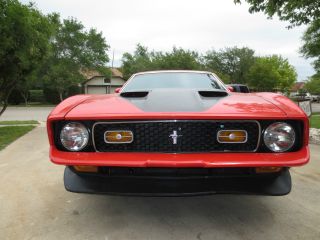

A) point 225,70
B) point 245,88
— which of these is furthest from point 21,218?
point 225,70

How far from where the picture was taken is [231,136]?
8.23ft

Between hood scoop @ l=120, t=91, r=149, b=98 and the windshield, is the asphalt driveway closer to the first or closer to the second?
hood scoop @ l=120, t=91, r=149, b=98

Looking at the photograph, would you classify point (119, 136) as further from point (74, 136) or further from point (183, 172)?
point (183, 172)

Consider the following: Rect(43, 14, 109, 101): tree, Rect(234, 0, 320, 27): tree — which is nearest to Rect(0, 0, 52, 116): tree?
Rect(234, 0, 320, 27): tree

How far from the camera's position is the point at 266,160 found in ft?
7.90

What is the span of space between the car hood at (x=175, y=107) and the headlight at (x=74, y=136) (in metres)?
→ 0.10

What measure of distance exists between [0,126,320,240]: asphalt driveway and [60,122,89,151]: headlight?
2.31 feet

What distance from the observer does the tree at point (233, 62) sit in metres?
54.5

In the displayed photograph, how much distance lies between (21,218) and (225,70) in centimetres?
5458

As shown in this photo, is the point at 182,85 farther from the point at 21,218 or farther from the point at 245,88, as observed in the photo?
the point at 21,218

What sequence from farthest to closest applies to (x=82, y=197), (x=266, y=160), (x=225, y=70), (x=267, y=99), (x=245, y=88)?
(x=225, y=70)
(x=245, y=88)
(x=82, y=197)
(x=267, y=99)
(x=266, y=160)

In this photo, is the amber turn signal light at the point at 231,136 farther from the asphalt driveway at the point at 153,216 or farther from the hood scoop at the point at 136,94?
the hood scoop at the point at 136,94

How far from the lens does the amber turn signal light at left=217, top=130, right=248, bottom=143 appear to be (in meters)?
2.50

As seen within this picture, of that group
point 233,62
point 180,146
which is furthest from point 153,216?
point 233,62
